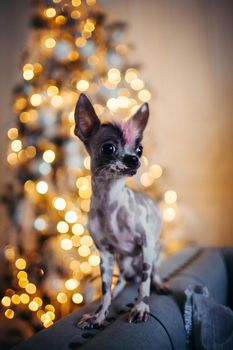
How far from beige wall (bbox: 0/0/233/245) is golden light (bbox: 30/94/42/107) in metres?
0.62

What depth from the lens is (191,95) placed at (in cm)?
282

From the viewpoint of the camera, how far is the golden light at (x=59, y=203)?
78.5 inches

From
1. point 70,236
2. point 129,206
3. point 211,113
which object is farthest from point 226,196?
point 129,206

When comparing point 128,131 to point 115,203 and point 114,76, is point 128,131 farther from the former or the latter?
point 114,76

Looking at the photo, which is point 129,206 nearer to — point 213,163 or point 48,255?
point 48,255

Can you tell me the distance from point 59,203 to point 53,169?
0.20 metres

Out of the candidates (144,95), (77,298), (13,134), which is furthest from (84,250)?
(144,95)

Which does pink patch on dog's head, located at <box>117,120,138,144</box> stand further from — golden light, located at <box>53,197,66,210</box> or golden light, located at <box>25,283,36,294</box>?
golden light, located at <box>25,283,36,294</box>

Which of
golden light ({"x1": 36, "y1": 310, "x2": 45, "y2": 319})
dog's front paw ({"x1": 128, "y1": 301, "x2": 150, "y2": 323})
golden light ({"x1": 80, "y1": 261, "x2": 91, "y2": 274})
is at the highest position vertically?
dog's front paw ({"x1": 128, "y1": 301, "x2": 150, "y2": 323})

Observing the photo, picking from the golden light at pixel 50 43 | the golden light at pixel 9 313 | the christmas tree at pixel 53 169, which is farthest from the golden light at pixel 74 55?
the golden light at pixel 9 313

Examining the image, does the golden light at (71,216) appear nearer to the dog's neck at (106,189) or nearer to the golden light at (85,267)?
the golden light at (85,267)

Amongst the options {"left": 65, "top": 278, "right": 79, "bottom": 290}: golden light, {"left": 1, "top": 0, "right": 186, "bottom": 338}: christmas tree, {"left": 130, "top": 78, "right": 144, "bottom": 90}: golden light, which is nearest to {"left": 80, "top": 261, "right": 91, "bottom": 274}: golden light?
{"left": 1, "top": 0, "right": 186, "bottom": 338}: christmas tree

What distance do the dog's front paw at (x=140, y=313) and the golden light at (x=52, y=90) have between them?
1.45 meters

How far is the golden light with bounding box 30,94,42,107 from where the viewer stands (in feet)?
6.71
